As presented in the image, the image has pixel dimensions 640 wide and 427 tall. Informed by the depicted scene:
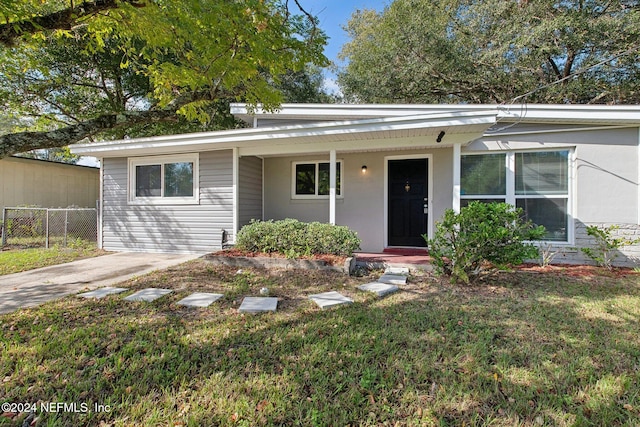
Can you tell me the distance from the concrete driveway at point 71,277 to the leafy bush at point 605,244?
775 centimetres

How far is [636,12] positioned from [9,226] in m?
18.6

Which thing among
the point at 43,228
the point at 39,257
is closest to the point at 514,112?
the point at 39,257

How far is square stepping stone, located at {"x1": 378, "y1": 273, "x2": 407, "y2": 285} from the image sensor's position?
457 cm

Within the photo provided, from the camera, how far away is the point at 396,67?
1140cm

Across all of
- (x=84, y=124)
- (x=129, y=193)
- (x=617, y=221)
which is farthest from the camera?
(x=129, y=193)

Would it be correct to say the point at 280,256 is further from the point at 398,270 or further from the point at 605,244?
the point at 605,244

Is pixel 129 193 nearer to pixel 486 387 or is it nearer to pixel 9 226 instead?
pixel 9 226

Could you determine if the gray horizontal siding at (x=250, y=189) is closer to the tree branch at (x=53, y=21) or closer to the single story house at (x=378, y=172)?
the single story house at (x=378, y=172)

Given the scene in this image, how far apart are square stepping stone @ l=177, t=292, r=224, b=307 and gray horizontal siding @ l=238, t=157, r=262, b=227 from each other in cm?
303

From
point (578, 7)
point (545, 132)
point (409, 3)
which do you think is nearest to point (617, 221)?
point (545, 132)

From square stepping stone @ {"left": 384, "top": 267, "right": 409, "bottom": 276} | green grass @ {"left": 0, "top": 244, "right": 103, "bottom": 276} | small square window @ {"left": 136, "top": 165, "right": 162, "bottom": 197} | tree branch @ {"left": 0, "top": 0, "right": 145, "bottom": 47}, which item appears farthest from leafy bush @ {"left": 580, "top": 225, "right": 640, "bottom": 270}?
green grass @ {"left": 0, "top": 244, "right": 103, "bottom": 276}

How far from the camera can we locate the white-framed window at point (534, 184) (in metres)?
5.80

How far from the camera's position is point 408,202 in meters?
6.90

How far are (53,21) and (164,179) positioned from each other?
4.57 meters
